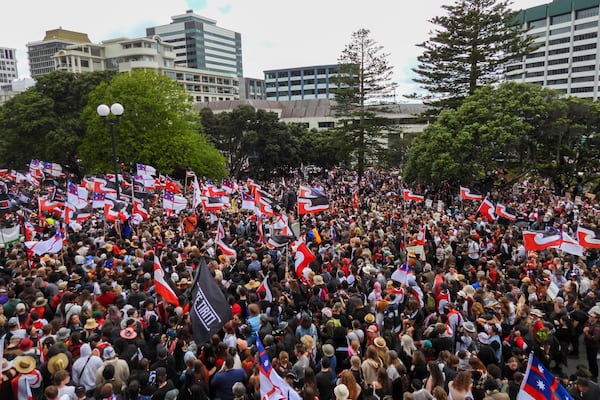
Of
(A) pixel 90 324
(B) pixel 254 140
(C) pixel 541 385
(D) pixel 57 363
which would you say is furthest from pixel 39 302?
(B) pixel 254 140

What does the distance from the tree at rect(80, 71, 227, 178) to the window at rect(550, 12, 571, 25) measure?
261 feet

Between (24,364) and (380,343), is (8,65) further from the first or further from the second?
(380,343)

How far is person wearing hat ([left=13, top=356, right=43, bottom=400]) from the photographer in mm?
5406

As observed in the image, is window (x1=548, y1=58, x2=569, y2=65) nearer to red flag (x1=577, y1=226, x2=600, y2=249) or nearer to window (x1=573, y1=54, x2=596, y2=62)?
window (x1=573, y1=54, x2=596, y2=62)

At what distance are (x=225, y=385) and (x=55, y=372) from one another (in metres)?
2.07

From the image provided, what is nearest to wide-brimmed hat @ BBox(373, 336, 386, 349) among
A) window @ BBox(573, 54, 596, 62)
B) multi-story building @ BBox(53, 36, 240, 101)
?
multi-story building @ BBox(53, 36, 240, 101)

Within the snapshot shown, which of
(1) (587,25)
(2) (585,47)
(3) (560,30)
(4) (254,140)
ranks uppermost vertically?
(1) (587,25)

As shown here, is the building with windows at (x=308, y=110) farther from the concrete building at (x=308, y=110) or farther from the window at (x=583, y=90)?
the window at (x=583, y=90)

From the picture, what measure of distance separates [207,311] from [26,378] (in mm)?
2263

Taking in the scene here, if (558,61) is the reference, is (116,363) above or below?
below

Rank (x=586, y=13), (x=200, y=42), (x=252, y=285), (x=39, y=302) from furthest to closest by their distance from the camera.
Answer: (x=200, y=42), (x=586, y=13), (x=252, y=285), (x=39, y=302)

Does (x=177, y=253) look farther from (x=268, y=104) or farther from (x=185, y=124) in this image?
(x=268, y=104)

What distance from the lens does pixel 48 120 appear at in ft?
108

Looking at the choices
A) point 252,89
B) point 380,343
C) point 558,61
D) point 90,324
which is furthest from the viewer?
point 252,89
